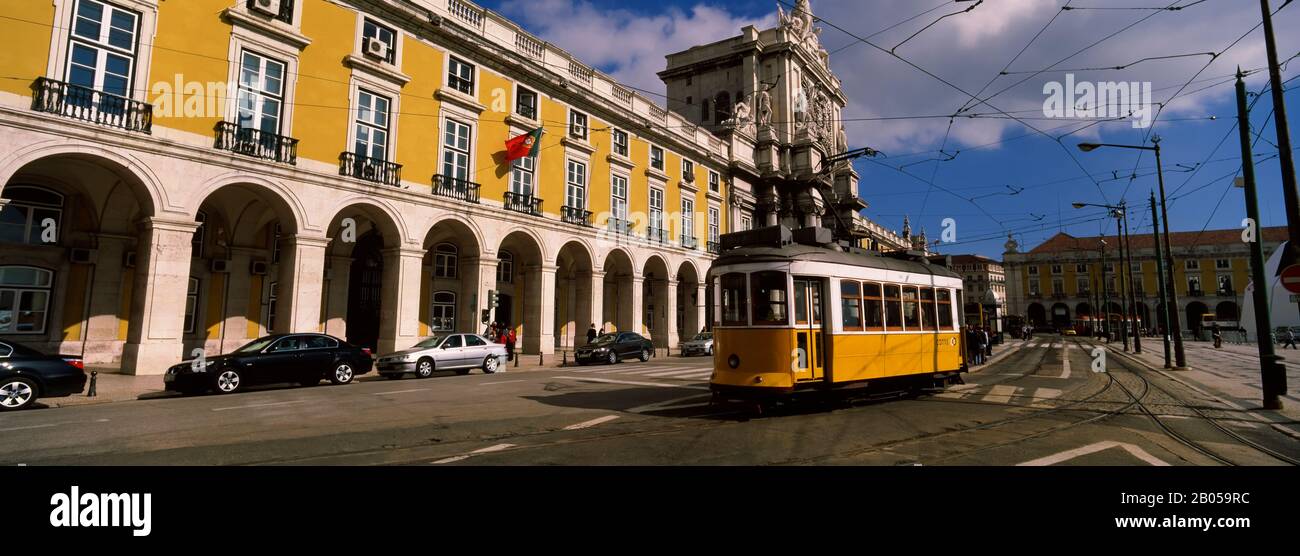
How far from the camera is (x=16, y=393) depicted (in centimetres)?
1001

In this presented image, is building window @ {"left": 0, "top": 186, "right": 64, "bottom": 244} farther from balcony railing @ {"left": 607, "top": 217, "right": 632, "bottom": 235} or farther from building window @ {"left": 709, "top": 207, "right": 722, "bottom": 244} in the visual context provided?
building window @ {"left": 709, "top": 207, "right": 722, "bottom": 244}

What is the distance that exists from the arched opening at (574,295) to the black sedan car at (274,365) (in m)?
13.7

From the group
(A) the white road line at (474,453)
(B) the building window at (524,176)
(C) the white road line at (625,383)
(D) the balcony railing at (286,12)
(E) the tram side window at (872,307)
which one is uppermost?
(D) the balcony railing at (286,12)

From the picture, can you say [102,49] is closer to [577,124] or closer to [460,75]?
[460,75]

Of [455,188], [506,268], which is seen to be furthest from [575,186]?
[455,188]

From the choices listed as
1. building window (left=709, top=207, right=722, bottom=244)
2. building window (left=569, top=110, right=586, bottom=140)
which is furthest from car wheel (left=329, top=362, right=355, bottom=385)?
building window (left=709, top=207, right=722, bottom=244)

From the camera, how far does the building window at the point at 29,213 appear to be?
16188 mm

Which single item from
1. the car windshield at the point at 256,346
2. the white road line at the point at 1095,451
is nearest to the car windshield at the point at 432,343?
the car windshield at the point at 256,346

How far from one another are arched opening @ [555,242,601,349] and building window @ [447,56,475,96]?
29.1ft

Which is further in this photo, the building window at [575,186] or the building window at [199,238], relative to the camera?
the building window at [575,186]

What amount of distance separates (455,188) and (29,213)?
12.4 metres

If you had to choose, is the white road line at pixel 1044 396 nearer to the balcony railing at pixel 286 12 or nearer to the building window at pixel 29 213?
the balcony railing at pixel 286 12
